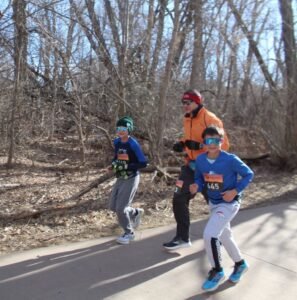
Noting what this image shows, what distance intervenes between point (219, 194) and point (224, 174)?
20cm

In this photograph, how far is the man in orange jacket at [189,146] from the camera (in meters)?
4.84

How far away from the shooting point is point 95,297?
152 inches

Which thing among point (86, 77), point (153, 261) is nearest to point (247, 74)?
point (86, 77)

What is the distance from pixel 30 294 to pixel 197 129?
2291 mm

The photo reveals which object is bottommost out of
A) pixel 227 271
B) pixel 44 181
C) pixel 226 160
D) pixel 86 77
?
pixel 227 271

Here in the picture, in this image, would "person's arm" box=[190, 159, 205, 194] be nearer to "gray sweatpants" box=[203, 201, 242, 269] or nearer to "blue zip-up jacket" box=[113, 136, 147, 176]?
"gray sweatpants" box=[203, 201, 242, 269]

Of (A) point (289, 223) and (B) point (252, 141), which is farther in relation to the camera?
(B) point (252, 141)

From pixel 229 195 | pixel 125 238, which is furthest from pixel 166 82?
pixel 229 195

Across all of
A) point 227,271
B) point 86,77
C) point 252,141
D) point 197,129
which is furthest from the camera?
point 252,141

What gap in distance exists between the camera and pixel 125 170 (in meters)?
5.26

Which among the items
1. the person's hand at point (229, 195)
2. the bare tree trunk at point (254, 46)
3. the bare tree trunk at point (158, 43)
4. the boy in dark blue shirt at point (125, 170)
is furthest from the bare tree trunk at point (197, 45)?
the person's hand at point (229, 195)

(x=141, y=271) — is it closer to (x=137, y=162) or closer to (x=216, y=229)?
(x=216, y=229)

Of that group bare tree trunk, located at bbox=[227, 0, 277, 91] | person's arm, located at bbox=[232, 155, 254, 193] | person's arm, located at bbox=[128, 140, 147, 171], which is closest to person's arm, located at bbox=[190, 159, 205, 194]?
person's arm, located at bbox=[232, 155, 254, 193]

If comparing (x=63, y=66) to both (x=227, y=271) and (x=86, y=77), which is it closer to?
(x=86, y=77)
